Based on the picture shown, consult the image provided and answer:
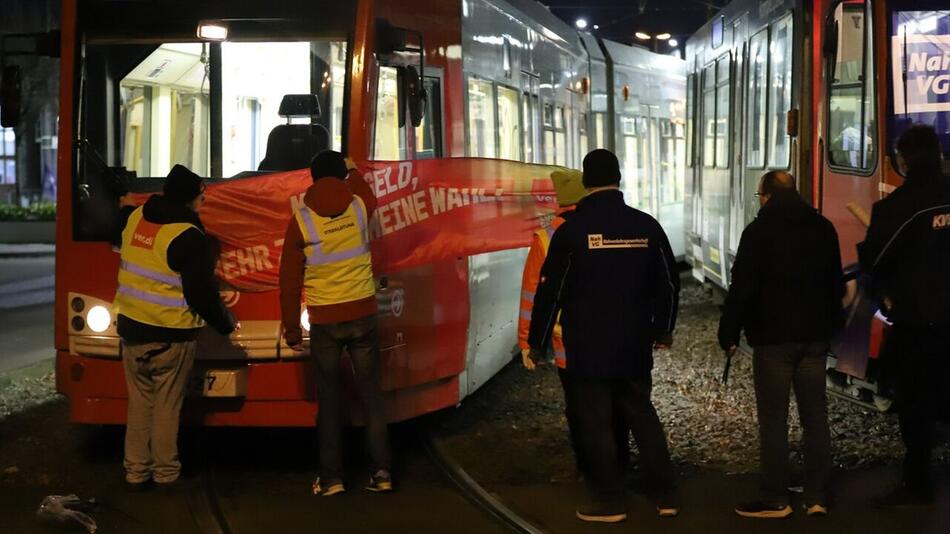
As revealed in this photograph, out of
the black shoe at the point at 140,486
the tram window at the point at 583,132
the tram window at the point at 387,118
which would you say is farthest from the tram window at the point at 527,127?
the black shoe at the point at 140,486

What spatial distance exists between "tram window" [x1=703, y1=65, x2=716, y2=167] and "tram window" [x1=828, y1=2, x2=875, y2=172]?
6.42 m

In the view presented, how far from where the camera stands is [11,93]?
789 cm

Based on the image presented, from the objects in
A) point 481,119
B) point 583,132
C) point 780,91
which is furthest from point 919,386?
point 583,132

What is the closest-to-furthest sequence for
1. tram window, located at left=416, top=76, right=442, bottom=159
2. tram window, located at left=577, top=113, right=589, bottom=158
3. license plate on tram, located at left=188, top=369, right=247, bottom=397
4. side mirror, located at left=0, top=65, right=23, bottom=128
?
license plate on tram, located at left=188, top=369, right=247, bottom=397 < side mirror, located at left=0, top=65, right=23, bottom=128 < tram window, located at left=416, top=76, right=442, bottom=159 < tram window, located at left=577, top=113, right=589, bottom=158

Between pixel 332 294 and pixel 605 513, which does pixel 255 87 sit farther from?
pixel 605 513

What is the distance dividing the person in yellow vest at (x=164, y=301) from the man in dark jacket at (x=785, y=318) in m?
2.77

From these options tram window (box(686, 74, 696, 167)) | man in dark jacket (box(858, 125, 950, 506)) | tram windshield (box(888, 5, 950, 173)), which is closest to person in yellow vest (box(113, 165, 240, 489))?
man in dark jacket (box(858, 125, 950, 506))

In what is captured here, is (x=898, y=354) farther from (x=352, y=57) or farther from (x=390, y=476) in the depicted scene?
(x=352, y=57)

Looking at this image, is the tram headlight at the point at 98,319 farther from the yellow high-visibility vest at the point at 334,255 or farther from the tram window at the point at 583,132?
the tram window at the point at 583,132

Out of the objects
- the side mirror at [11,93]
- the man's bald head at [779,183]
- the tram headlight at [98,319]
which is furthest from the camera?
the side mirror at [11,93]

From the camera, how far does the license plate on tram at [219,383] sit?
744 cm

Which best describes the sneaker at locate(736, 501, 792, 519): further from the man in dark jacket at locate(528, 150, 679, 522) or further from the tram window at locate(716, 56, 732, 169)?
the tram window at locate(716, 56, 732, 169)

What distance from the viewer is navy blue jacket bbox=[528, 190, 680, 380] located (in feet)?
20.7

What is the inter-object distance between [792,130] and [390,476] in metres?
4.73
